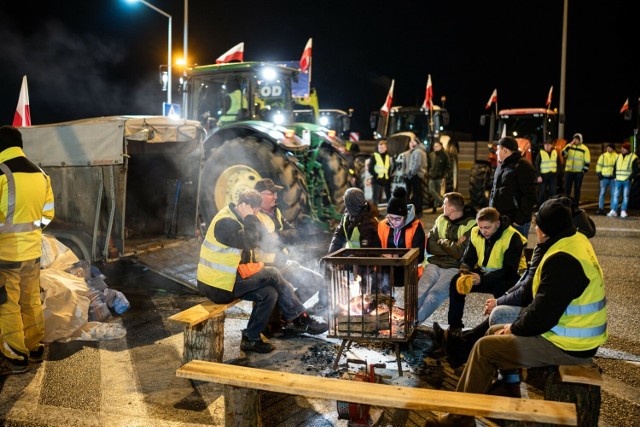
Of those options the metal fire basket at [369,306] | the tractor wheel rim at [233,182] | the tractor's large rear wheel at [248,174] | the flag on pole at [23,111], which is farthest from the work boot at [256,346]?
the tractor wheel rim at [233,182]

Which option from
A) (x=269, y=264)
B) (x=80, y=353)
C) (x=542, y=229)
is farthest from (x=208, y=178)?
(x=542, y=229)

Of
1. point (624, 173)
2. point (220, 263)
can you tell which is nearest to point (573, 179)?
point (624, 173)

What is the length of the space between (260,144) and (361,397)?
688cm

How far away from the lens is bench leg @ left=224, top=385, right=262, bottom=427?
3498 mm

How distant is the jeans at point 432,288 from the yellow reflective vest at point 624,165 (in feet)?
32.0

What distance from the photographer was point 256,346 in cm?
524

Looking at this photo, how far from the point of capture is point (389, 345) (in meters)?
5.31

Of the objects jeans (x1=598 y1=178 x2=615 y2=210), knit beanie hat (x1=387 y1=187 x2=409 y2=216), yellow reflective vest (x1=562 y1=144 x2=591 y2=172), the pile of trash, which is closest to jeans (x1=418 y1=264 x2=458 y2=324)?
knit beanie hat (x1=387 y1=187 x2=409 y2=216)

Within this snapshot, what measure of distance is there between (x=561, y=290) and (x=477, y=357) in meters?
0.67

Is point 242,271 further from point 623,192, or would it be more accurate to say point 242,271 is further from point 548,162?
point 623,192

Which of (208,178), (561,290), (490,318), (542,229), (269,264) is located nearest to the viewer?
(561,290)

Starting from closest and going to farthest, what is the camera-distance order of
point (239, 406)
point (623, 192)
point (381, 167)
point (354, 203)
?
point (239, 406), point (354, 203), point (381, 167), point (623, 192)

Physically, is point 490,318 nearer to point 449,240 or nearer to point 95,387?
point 449,240

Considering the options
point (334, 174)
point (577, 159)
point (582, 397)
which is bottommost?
point (582, 397)
